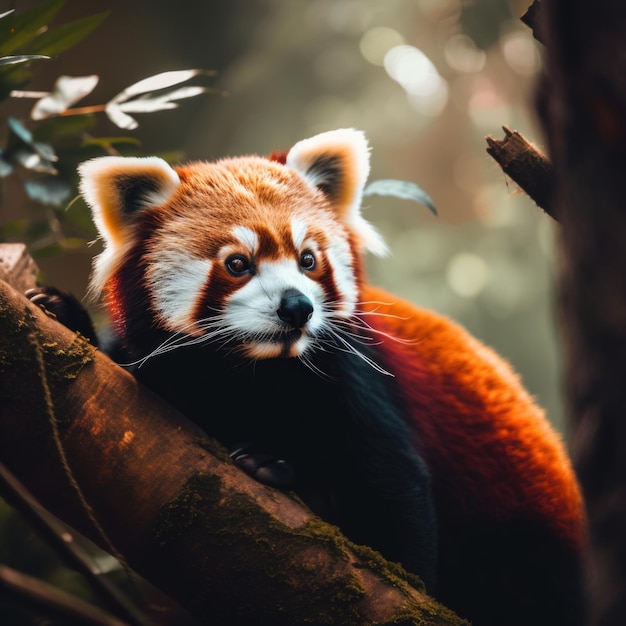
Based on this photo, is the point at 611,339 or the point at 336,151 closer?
the point at 611,339

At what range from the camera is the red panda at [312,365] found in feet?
5.71

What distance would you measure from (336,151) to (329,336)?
0.59 m

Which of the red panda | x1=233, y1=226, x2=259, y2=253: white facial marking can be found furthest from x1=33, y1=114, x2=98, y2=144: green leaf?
x1=233, y1=226, x2=259, y2=253: white facial marking

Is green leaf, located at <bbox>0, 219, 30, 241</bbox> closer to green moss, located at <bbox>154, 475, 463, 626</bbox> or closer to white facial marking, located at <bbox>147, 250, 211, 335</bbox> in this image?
white facial marking, located at <bbox>147, 250, 211, 335</bbox>

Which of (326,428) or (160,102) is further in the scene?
(160,102)

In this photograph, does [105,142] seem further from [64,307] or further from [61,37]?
[64,307]

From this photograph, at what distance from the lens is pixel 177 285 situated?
5.84 ft

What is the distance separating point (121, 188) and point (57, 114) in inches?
26.4

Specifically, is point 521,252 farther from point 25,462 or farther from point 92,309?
point 25,462

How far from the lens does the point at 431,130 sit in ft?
28.6

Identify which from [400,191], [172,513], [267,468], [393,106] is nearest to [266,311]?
[267,468]

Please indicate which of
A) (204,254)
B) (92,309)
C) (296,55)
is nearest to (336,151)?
(204,254)

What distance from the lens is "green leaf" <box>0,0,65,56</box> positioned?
1.94 metres

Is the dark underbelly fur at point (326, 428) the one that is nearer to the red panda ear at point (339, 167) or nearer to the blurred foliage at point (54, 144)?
the red panda ear at point (339, 167)
